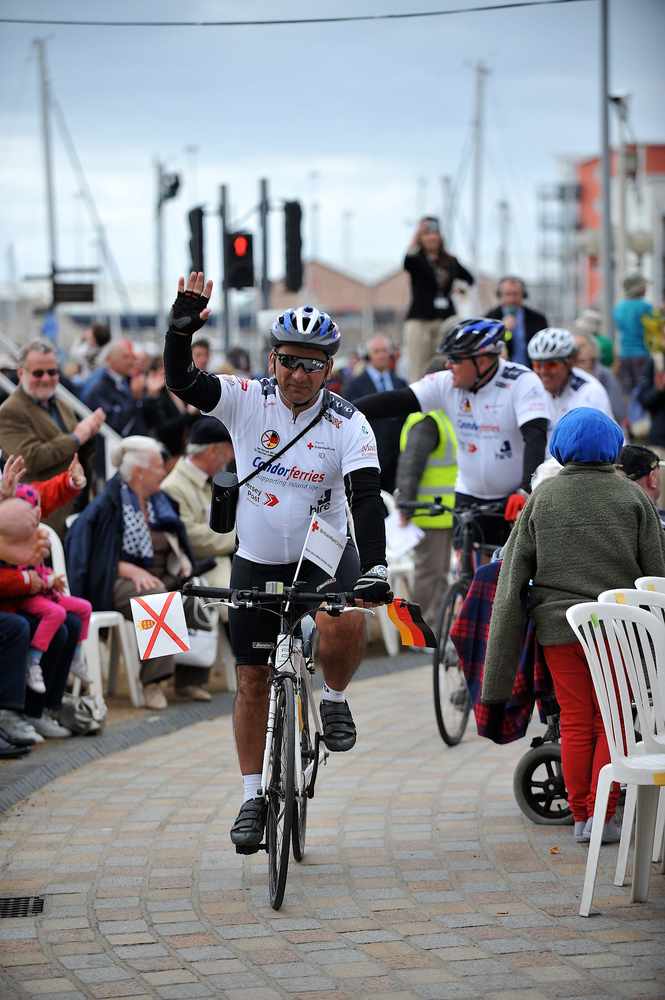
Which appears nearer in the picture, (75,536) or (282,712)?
(282,712)

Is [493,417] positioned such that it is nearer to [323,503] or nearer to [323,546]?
[323,503]

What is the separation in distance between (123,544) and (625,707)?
503 cm

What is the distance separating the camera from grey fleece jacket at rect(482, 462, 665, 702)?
255 inches

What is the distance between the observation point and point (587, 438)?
654cm

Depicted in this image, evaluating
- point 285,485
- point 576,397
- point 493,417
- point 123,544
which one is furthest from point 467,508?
point 285,485

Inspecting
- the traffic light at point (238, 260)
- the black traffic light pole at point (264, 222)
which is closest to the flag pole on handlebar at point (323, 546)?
the traffic light at point (238, 260)

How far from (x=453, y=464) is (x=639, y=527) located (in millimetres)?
5332

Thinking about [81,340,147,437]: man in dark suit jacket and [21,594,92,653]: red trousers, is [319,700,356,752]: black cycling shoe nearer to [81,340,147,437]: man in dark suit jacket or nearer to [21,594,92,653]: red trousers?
[21,594,92,653]: red trousers

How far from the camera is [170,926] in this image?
573cm

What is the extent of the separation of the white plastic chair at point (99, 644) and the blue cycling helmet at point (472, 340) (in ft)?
8.37

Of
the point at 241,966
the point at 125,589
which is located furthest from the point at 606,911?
the point at 125,589

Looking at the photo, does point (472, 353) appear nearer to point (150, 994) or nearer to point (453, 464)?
point (453, 464)

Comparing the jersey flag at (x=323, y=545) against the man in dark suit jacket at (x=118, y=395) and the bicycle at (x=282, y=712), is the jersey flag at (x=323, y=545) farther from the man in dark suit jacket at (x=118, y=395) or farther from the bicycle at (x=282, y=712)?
the man in dark suit jacket at (x=118, y=395)

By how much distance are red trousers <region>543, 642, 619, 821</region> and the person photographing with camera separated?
9.75 m
